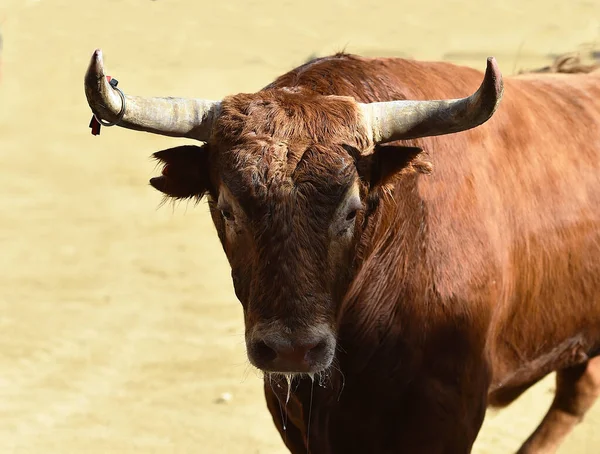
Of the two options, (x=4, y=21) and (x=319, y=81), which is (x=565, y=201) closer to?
(x=319, y=81)

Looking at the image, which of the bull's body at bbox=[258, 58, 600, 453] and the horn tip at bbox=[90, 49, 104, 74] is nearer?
the horn tip at bbox=[90, 49, 104, 74]

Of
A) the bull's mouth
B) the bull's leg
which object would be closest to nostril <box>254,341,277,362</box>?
the bull's mouth

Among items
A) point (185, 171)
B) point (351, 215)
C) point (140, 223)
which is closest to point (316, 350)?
point (351, 215)

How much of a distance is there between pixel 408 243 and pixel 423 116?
0.63 metres

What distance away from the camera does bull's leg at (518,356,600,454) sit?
615cm

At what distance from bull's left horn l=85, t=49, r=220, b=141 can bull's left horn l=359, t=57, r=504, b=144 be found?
630 millimetres

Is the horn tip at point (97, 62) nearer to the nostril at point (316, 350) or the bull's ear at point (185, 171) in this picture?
the bull's ear at point (185, 171)

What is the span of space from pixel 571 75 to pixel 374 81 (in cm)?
203

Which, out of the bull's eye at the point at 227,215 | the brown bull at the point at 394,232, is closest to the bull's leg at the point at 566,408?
the brown bull at the point at 394,232

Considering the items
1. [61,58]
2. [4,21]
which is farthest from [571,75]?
[4,21]

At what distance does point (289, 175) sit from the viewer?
364 cm

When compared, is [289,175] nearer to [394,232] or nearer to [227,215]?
[227,215]

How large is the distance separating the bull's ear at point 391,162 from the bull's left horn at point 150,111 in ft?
2.14

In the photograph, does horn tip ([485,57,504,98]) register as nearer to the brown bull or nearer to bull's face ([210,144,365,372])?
the brown bull
